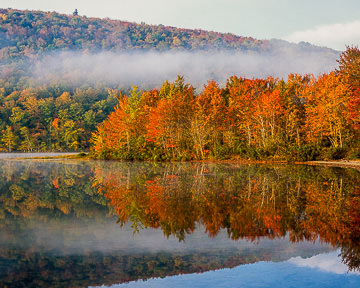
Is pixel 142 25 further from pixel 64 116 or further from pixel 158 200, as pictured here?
pixel 158 200

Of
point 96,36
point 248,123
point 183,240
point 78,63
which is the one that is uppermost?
point 96,36

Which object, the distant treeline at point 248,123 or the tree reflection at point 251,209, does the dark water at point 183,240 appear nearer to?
the tree reflection at point 251,209

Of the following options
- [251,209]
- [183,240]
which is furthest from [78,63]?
[183,240]

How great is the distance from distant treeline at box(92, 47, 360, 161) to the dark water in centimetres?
1909

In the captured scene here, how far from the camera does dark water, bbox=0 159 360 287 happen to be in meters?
4.99

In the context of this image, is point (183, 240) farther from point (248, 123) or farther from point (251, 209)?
point (248, 123)

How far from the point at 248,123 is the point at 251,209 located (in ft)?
80.7

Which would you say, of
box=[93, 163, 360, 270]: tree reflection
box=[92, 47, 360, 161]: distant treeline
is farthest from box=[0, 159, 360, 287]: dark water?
box=[92, 47, 360, 161]: distant treeline

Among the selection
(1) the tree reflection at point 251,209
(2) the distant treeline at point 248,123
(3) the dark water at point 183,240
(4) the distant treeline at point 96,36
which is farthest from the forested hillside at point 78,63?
(3) the dark water at point 183,240

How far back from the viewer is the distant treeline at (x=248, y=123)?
2967cm

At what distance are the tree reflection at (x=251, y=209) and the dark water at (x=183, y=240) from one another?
0.08 feet

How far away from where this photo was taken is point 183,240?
21.8 feet

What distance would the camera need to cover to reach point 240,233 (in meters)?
7.06

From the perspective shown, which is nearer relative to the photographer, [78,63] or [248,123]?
[248,123]
